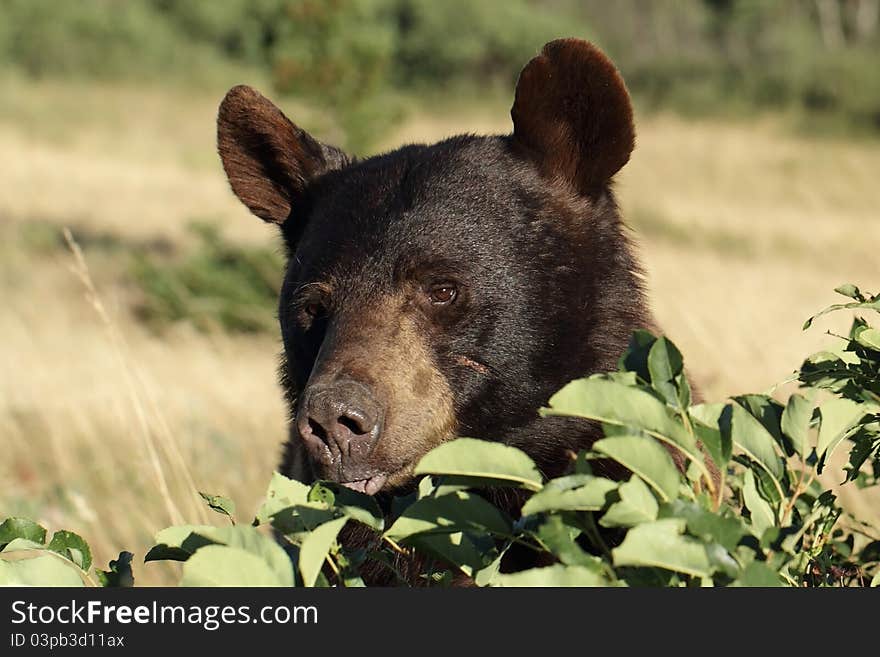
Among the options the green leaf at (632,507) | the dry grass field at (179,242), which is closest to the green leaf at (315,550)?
the green leaf at (632,507)

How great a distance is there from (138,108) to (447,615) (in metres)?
36.3

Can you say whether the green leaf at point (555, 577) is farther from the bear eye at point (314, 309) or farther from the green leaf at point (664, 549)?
the bear eye at point (314, 309)

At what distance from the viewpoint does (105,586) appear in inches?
79.5

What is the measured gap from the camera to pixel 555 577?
1.66 m

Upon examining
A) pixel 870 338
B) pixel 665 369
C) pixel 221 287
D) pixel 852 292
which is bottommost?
pixel 665 369

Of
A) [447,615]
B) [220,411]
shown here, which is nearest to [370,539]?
[447,615]

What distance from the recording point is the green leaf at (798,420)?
187 cm

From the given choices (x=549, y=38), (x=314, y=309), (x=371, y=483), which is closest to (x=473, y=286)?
(x=314, y=309)

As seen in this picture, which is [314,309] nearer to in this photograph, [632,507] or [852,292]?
[852,292]

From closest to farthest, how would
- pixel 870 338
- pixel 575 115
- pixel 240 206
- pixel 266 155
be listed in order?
pixel 870 338 < pixel 575 115 < pixel 266 155 < pixel 240 206

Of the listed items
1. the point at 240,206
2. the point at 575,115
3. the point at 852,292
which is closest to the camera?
the point at 852,292

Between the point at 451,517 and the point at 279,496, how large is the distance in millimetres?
294

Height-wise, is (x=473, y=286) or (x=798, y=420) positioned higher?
(x=473, y=286)

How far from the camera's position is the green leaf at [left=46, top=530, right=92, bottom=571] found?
207cm
